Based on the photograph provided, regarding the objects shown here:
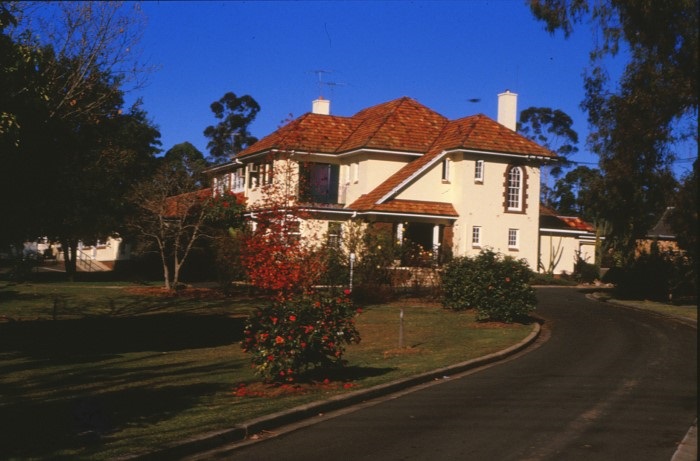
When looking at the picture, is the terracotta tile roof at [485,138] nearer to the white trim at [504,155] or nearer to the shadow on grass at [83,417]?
the white trim at [504,155]

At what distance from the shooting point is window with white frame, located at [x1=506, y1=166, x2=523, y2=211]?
41.1 meters

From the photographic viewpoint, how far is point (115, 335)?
21672 mm

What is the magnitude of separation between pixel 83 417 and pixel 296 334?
11.4 ft

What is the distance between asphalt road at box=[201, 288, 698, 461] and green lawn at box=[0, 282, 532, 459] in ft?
3.51

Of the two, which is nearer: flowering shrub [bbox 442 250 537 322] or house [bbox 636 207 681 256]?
flowering shrub [bbox 442 250 537 322]

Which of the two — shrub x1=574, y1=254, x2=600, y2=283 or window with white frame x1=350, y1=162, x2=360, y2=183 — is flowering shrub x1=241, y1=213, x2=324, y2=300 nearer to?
window with white frame x1=350, y1=162, x2=360, y2=183

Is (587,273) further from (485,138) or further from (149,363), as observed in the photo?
(149,363)

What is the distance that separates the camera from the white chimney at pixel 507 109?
1807 inches

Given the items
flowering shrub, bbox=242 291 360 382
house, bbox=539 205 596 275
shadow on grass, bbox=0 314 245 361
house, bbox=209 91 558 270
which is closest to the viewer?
flowering shrub, bbox=242 291 360 382

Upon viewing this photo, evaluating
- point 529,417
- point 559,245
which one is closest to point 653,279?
point 559,245

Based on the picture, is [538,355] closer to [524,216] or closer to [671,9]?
[671,9]

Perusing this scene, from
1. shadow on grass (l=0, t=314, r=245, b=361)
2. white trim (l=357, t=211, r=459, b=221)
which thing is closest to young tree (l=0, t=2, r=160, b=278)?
shadow on grass (l=0, t=314, r=245, b=361)

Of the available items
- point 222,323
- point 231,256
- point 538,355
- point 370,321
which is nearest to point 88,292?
point 231,256

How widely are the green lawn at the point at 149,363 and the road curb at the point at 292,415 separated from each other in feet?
0.75
